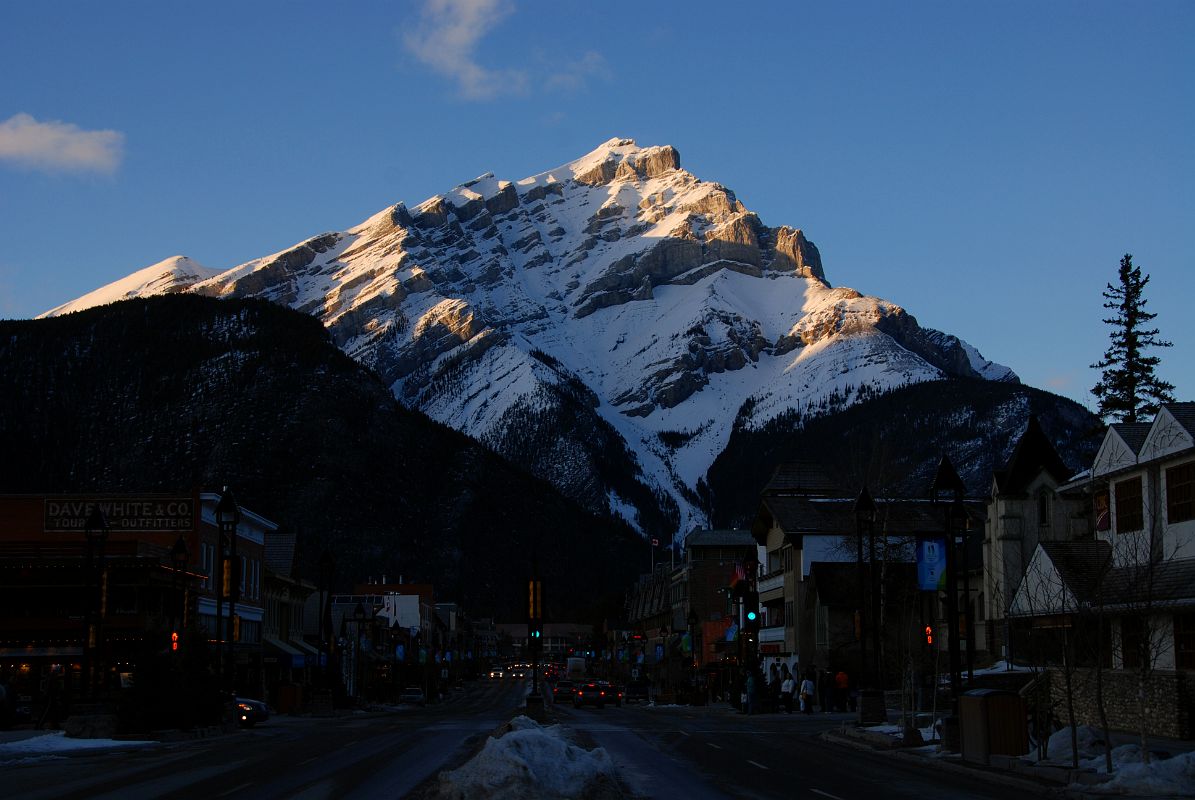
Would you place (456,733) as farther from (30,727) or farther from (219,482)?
(219,482)

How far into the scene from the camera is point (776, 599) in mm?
91750

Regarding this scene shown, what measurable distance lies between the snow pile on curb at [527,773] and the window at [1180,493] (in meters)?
19.8

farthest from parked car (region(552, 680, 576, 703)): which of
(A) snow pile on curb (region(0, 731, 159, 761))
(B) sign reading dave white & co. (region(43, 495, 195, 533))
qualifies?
(A) snow pile on curb (region(0, 731, 159, 761))

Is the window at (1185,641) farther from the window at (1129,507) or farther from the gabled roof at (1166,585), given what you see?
the window at (1129,507)

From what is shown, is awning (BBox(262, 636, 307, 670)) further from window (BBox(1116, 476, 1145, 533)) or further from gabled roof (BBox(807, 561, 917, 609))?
window (BBox(1116, 476, 1145, 533))

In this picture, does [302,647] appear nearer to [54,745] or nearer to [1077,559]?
[54,745]

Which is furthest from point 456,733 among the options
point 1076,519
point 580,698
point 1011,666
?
point 580,698

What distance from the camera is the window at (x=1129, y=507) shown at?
4147 cm

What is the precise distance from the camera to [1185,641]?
37938mm

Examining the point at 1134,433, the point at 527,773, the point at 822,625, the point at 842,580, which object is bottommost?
the point at 527,773

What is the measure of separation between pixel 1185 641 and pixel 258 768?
24.0 meters

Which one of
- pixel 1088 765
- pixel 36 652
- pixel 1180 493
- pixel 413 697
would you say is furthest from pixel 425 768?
pixel 413 697

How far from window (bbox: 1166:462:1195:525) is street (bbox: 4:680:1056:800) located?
10896mm

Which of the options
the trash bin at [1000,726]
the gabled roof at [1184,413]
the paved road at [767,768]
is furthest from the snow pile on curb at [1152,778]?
the gabled roof at [1184,413]
